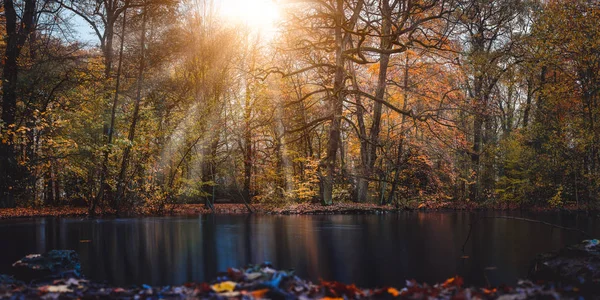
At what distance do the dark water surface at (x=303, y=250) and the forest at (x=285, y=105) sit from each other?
6.42m

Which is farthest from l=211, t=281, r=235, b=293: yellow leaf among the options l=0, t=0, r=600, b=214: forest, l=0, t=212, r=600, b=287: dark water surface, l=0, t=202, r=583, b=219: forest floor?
l=0, t=202, r=583, b=219: forest floor

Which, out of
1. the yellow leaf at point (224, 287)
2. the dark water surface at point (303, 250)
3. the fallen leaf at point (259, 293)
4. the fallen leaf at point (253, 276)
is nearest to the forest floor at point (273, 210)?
the dark water surface at point (303, 250)

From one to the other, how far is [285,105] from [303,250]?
11.7 metres

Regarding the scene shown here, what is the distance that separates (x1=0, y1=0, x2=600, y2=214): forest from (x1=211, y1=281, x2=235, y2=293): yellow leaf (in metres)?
14.1

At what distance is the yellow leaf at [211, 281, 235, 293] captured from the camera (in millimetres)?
3855

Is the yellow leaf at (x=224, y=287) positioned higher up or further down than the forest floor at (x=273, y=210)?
higher up

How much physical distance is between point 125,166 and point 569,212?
18.7 m

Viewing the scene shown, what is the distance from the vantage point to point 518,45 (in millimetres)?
21188

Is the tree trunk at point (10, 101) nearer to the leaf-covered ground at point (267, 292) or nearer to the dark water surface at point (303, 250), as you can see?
the dark water surface at point (303, 250)

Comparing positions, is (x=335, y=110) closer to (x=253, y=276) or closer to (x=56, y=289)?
(x=253, y=276)

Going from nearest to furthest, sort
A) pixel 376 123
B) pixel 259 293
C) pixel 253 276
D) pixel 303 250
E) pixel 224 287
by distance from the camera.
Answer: pixel 259 293
pixel 224 287
pixel 253 276
pixel 303 250
pixel 376 123

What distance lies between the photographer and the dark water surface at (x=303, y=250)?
6.15m

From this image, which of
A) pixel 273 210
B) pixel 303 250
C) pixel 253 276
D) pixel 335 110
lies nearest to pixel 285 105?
pixel 335 110

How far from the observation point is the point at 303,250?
8508 mm
